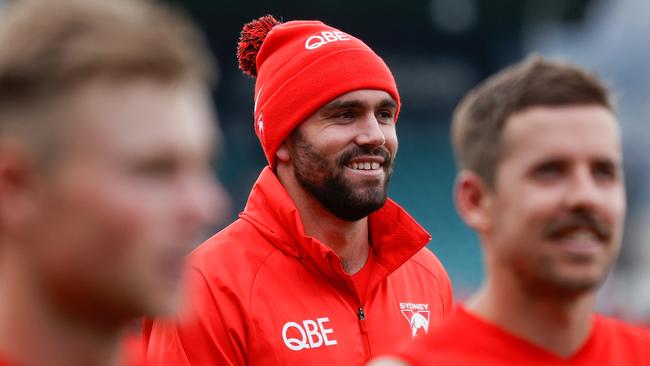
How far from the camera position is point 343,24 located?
712 inches

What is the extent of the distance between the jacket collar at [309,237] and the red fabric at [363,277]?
0.10 ft

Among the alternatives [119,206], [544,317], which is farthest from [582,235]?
[119,206]

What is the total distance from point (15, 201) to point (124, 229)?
0.18 m

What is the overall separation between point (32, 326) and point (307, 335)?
2061 millimetres

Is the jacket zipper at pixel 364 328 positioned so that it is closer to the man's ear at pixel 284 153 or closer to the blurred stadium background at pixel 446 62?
the man's ear at pixel 284 153

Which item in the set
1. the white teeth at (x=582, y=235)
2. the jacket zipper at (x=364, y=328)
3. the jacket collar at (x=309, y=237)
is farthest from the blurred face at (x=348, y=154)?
the white teeth at (x=582, y=235)

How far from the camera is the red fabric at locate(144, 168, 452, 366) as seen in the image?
3.78 metres

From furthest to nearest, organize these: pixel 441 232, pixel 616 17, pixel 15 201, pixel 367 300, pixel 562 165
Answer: pixel 441 232 < pixel 616 17 < pixel 367 300 < pixel 562 165 < pixel 15 201

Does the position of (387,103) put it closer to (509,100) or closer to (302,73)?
(302,73)

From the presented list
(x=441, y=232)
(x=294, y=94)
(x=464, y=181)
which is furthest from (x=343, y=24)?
(x=464, y=181)

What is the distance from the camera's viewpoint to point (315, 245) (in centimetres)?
400

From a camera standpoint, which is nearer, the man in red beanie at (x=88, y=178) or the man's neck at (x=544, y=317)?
the man in red beanie at (x=88, y=178)

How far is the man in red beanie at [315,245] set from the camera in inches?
150

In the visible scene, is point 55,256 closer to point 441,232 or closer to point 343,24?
point 343,24
